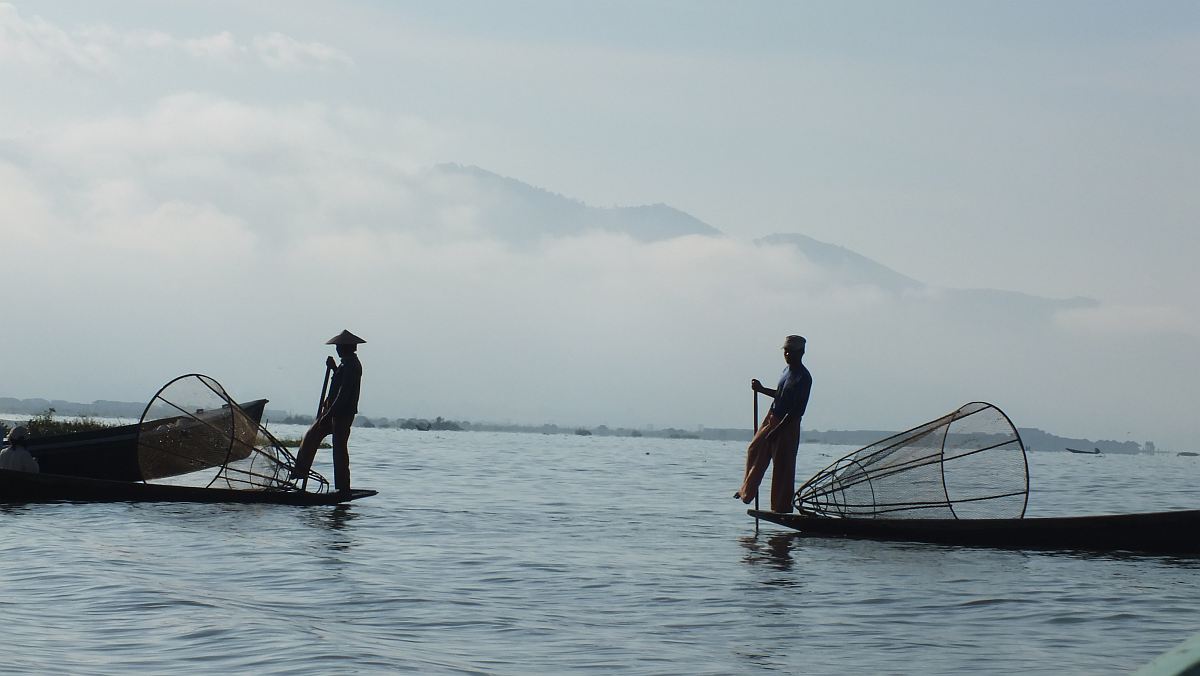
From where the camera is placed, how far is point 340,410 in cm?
1889

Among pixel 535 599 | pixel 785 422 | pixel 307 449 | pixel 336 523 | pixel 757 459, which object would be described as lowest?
pixel 535 599

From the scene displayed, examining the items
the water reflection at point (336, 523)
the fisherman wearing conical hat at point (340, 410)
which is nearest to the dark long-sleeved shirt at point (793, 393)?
the water reflection at point (336, 523)

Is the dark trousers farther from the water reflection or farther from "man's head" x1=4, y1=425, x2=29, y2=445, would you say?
"man's head" x1=4, y1=425, x2=29, y2=445

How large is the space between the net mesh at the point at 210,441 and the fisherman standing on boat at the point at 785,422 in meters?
7.55

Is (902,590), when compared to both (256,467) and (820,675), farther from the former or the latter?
(256,467)

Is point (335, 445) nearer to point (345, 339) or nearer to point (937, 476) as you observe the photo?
point (345, 339)

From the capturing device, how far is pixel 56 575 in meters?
12.2

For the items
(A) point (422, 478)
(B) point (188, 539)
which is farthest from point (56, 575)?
(A) point (422, 478)

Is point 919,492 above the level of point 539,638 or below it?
above

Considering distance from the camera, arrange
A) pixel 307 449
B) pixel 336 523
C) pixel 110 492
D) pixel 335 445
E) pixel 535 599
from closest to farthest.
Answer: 1. pixel 535 599
2. pixel 336 523
3. pixel 110 492
4. pixel 335 445
5. pixel 307 449

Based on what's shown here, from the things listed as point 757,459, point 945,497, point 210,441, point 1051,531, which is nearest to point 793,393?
point 757,459

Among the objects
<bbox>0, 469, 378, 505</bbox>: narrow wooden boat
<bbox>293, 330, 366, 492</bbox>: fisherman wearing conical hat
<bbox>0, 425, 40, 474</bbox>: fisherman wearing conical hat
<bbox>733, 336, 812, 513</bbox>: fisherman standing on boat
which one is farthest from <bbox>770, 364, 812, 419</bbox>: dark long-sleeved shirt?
<bbox>0, 425, 40, 474</bbox>: fisherman wearing conical hat

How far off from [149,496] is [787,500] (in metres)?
9.69

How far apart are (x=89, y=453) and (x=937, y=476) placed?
47.5 ft
